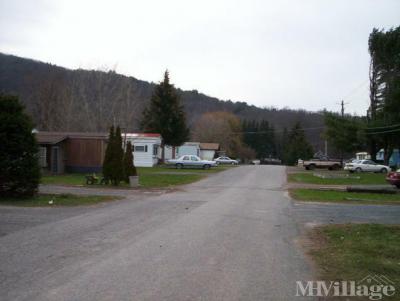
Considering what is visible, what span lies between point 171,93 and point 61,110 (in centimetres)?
1515

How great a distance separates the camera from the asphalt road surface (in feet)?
21.4

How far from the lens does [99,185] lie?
27.7 meters

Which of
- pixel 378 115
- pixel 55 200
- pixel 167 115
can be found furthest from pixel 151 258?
pixel 378 115

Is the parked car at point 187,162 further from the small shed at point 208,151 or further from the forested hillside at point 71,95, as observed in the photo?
the small shed at point 208,151

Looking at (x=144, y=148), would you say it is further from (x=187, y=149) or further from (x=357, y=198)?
(x=357, y=198)

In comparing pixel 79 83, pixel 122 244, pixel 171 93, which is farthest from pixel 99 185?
pixel 79 83

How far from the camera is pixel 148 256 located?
8672 mm

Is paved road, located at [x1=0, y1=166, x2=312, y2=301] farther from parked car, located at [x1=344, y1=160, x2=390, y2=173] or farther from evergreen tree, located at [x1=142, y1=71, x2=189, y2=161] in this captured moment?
evergreen tree, located at [x1=142, y1=71, x2=189, y2=161]

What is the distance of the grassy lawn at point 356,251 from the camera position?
770 cm

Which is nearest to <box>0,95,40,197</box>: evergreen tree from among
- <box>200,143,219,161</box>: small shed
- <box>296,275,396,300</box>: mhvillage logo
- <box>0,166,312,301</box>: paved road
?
<box>0,166,312,301</box>: paved road

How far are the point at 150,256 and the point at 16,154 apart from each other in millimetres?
12106

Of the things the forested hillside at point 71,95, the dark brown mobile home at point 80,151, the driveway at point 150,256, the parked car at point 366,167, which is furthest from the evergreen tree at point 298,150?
the driveway at point 150,256

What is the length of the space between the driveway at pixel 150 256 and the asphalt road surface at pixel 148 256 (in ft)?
0.04

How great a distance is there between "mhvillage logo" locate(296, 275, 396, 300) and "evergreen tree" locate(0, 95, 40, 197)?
1429cm
